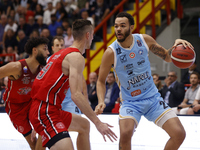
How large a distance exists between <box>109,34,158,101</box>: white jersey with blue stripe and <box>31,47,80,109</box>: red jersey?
961 mm

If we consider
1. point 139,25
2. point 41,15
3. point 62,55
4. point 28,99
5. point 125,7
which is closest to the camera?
point 62,55

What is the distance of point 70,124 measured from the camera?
3.77 m

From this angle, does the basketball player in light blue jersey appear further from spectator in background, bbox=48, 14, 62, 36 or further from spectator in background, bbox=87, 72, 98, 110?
spectator in background, bbox=48, 14, 62, 36

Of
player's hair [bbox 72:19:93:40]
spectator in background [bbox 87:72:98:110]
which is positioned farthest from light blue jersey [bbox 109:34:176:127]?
spectator in background [bbox 87:72:98:110]

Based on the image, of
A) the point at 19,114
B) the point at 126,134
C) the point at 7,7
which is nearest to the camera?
the point at 126,134

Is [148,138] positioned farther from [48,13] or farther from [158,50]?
[48,13]

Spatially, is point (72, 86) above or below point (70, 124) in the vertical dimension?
above

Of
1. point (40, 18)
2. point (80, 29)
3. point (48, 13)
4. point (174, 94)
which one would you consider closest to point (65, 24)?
point (40, 18)

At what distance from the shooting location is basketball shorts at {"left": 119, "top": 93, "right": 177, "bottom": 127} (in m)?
3.93

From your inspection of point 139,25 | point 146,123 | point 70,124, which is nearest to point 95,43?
point 139,25

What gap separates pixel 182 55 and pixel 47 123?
6.41ft

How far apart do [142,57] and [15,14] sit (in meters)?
9.62

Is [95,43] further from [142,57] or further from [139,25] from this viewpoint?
[142,57]

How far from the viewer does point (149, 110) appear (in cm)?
405
